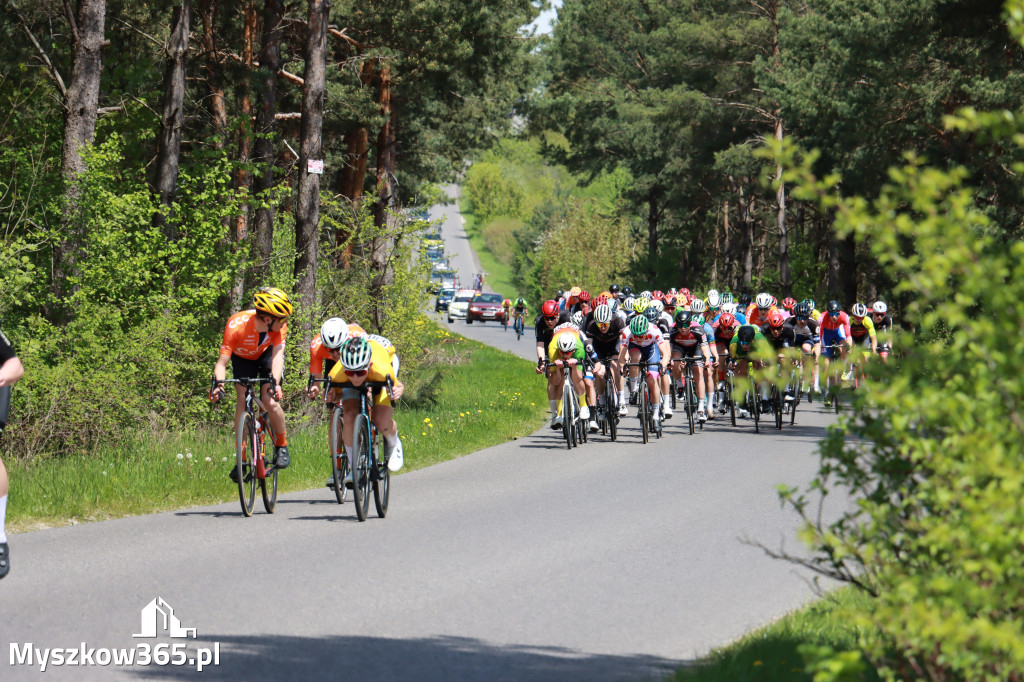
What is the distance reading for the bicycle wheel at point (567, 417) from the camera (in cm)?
1781

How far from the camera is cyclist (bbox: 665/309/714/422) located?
20.3 metres

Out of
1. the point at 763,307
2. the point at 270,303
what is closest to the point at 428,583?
the point at 270,303

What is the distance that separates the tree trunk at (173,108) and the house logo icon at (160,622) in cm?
1121

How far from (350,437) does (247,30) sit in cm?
1779

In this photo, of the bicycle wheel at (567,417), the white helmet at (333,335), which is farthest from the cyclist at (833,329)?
the white helmet at (333,335)

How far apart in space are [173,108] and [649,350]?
7.43 m

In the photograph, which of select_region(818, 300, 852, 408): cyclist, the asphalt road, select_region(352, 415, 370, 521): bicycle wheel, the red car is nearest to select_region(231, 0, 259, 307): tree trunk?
select_region(818, 300, 852, 408): cyclist

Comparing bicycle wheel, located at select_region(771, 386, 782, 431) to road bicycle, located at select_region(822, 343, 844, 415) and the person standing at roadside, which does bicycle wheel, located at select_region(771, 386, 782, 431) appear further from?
road bicycle, located at select_region(822, 343, 844, 415)

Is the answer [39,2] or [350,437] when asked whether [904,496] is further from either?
[39,2]

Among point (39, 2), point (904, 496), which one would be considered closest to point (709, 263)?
point (39, 2)

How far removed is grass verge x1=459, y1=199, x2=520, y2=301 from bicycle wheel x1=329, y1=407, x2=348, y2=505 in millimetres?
123134

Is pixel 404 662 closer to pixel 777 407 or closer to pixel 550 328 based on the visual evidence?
pixel 550 328

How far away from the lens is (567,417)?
17.9m

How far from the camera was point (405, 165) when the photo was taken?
46.2 metres
